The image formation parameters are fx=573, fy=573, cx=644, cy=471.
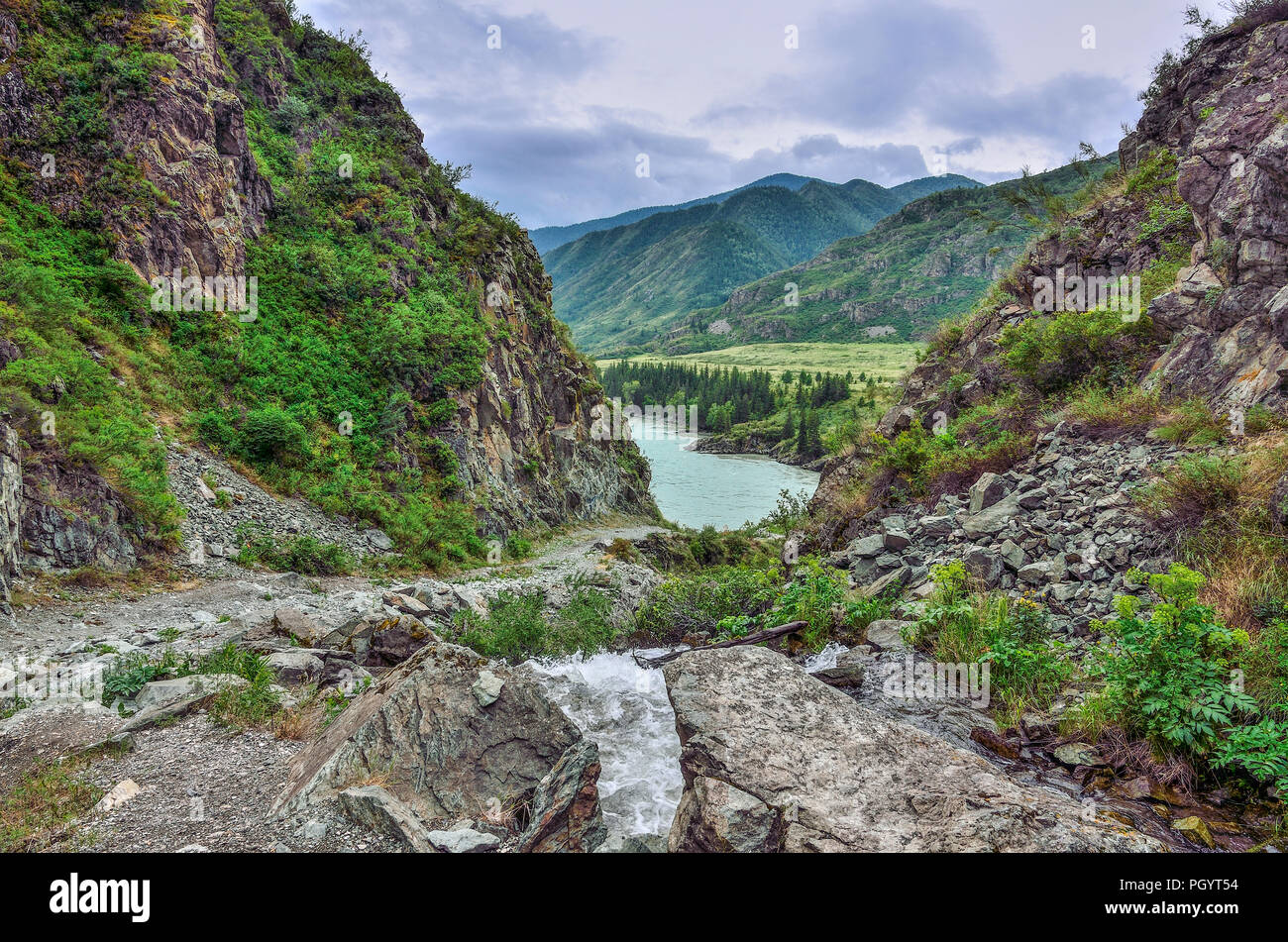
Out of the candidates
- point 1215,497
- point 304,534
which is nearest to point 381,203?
point 304,534

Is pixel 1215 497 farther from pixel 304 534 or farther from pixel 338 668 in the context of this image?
pixel 304 534

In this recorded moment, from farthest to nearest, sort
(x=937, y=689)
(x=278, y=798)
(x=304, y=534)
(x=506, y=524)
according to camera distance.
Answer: (x=506, y=524), (x=304, y=534), (x=937, y=689), (x=278, y=798)

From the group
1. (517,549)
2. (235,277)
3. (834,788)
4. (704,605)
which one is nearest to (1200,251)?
(704,605)

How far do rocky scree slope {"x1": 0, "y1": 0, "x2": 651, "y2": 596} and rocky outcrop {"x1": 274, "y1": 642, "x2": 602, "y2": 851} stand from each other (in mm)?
9500

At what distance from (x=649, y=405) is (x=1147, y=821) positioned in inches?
4799

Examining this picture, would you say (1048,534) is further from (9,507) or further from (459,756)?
(9,507)

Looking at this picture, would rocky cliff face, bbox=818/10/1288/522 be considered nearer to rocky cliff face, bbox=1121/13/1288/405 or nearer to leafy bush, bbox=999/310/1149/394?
rocky cliff face, bbox=1121/13/1288/405

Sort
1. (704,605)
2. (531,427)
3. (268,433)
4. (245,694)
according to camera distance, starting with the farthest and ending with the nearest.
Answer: (531,427) < (268,433) < (704,605) < (245,694)

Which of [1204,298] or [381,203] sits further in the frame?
[381,203]

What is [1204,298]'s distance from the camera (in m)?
9.78

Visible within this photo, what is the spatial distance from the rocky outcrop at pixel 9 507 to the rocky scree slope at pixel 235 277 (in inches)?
8.1

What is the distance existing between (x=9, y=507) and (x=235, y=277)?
557 inches

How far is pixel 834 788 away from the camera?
4430mm

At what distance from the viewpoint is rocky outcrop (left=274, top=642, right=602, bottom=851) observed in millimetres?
4664
